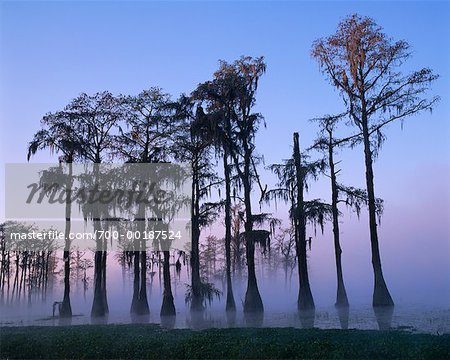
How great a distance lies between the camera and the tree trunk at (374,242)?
2839 cm

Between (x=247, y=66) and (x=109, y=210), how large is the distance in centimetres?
1657

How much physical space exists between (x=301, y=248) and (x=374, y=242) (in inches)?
220

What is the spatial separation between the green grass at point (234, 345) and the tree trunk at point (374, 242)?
1500cm

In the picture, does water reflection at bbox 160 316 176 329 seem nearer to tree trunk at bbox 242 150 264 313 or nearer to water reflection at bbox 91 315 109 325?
water reflection at bbox 91 315 109 325

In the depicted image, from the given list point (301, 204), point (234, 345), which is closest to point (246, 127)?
point (301, 204)

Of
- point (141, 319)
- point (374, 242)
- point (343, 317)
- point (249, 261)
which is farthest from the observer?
point (141, 319)

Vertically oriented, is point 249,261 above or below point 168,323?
above

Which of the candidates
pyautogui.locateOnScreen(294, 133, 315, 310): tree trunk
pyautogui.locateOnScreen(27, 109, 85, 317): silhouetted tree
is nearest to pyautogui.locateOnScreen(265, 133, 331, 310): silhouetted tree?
pyautogui.locateOnScreen(294, 133, 315, 310): tree trunk

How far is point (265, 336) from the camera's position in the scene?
1436 cm

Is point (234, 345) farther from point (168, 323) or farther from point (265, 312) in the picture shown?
point (265, 312)

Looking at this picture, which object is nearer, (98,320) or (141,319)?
(141,319)

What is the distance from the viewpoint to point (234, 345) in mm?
13164

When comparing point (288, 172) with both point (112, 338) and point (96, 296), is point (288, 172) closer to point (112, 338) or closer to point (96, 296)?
point (96, 296)

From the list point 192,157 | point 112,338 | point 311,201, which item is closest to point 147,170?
point 192,157
